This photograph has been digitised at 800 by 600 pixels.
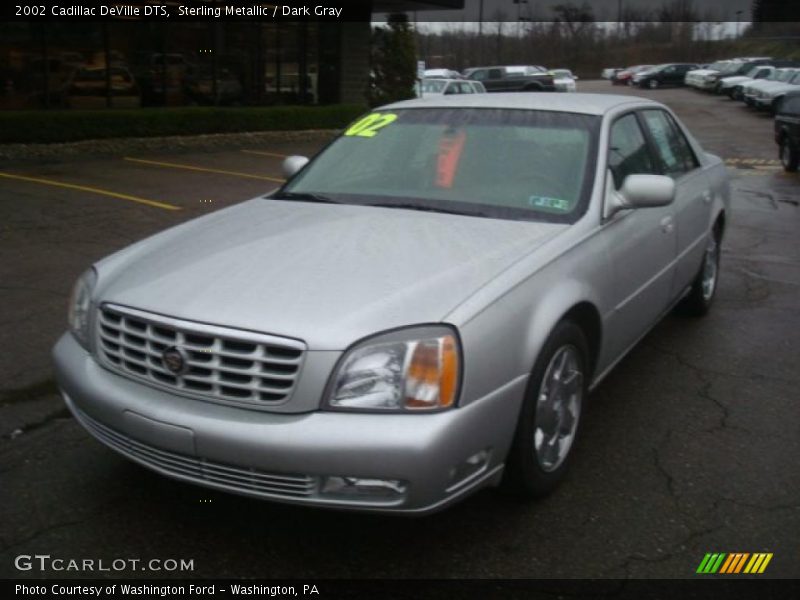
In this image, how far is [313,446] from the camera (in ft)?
8.65

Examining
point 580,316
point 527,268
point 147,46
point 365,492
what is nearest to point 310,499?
point 365,492

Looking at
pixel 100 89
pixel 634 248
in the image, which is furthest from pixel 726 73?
pixel 634 248

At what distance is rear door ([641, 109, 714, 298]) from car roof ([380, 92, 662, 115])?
30 cm

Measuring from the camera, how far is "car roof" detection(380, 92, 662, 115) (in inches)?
171

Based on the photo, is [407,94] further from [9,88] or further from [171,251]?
[171,251]

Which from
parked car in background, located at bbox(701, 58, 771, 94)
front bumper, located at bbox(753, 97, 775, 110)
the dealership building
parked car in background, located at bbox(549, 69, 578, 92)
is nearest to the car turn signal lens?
the dealership building

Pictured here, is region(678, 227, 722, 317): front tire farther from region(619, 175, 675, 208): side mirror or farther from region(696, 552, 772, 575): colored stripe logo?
region(696, 552, 772, 575): colored stripe logo

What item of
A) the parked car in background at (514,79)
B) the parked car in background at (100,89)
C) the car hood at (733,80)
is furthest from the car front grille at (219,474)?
the car hood at (733,80)

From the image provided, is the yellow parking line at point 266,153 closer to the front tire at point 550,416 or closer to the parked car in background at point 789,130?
the parked car in background at point 789,130

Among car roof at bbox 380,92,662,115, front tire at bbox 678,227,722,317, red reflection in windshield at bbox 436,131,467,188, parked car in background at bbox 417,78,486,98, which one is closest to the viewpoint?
red reflection in windshield at bbox 436,131,467,188

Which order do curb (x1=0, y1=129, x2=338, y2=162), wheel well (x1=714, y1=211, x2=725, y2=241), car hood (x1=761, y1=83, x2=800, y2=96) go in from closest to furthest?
wheel well (x1=714, y1=211, x2=725, y2=241) < curb (x1=0, y1=129, x2=338, y2=162) < car hood (x1=761, y1=83, x2=800, y2=96)

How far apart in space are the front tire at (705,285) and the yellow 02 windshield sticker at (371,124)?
2378 mm

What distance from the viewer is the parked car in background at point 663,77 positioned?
53750 millimetres

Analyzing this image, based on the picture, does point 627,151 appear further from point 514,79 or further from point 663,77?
point 663,77
